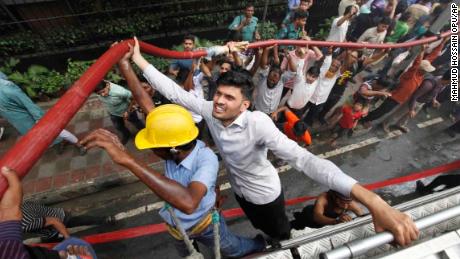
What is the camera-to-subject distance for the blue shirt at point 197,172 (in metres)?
1.89

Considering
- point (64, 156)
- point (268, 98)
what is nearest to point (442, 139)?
point (268, 98)

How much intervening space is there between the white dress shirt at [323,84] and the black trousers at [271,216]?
2226 millimetres

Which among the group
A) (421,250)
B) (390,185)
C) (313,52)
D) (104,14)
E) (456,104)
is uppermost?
(104,14)

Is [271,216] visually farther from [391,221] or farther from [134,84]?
[134,84]

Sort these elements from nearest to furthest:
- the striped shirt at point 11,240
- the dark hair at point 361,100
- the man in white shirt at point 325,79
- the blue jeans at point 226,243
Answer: the striped shirt at point 11,240 < the blue jeans at point 226,243 < the man in white shirt at point 325,79 < the dark hair at point 361,100

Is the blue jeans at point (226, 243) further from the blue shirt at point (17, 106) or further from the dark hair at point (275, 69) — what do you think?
the blue shirt at point (17, 106)

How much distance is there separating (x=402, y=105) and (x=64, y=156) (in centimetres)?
644

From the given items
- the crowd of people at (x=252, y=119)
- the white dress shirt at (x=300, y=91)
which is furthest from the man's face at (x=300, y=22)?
the white dress shirt at (x=300, y=91)

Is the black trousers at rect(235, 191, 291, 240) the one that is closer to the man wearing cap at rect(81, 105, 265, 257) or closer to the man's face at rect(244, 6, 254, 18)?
the man wearing cap at rect(81, 105, 265, 257)

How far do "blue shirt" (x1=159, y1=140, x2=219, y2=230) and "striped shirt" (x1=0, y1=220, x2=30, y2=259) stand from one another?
2.93ft

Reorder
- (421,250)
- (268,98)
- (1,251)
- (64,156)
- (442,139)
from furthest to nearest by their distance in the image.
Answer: (442,139)
(64,156)
(268,98)
(1,251)
(421,250)

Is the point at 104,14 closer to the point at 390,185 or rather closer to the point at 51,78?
the point at 51,78

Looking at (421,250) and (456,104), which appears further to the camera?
(456,104)

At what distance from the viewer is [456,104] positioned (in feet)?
19.5
